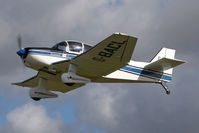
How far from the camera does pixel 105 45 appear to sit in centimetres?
1698

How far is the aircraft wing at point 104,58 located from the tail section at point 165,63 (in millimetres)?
2566

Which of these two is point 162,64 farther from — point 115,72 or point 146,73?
point 115,72

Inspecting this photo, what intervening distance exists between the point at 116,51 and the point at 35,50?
149 inches

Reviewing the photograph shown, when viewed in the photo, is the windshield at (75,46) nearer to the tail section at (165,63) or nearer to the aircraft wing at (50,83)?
the aircraft wing at (50,83)

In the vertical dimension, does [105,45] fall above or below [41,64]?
above

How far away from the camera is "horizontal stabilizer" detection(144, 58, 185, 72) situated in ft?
64.0

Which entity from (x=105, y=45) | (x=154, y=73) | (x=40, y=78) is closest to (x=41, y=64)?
(x=40, y=78)

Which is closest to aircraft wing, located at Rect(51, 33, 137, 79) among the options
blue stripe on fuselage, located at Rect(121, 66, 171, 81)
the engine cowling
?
blue stripe on fuselage, located at Rect(121, 66, 171, 81)

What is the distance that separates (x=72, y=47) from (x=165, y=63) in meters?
4.48

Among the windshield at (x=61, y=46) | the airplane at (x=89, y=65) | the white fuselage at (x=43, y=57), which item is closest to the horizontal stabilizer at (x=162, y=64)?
the airplane at (x=89, y=65)

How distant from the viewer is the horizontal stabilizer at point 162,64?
64.0 feet

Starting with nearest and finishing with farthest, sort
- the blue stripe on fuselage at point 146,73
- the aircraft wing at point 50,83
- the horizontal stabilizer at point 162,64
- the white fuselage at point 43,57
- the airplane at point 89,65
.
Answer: the airplane at point 89,65
the white fuselage at point 43,57
the horizontal stabilizer at point 162,64
the blue stripe on fuselage at point 146,73
the aircraft wing at point 50,83

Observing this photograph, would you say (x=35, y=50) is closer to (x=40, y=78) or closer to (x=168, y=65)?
(x=40, y=78)

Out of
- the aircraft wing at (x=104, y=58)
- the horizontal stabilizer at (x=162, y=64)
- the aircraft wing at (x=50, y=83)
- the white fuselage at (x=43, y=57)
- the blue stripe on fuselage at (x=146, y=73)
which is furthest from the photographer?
the aircraft wing at (x=50, y=83)
